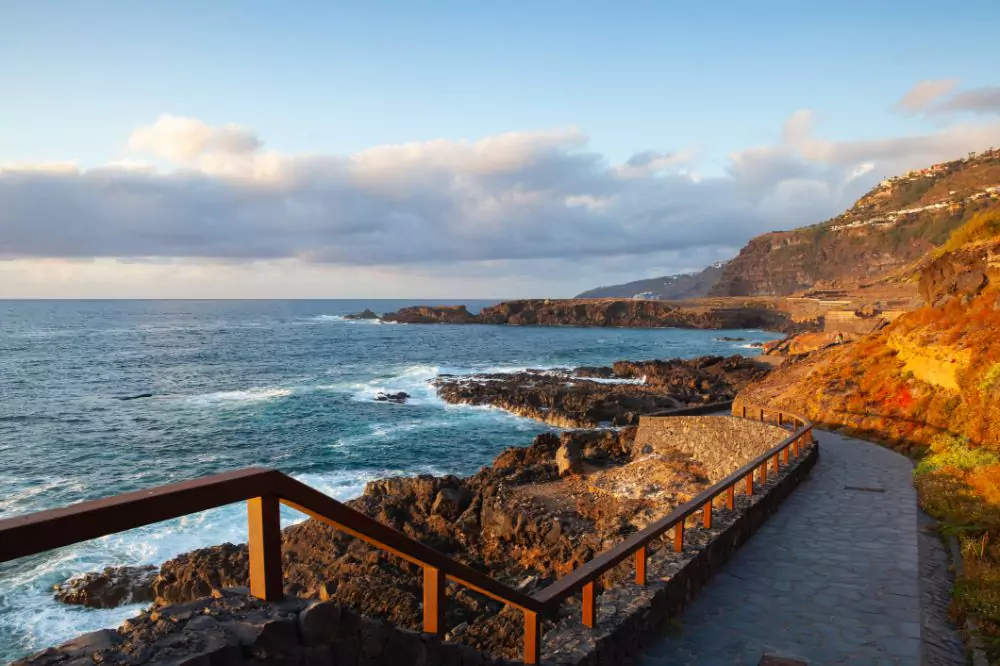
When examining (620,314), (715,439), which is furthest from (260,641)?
(620,314)

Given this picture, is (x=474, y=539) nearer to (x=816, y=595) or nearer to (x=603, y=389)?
(x=816, y=595)

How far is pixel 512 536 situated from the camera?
1616 cm

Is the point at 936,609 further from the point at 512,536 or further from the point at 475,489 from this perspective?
the point at 475,489

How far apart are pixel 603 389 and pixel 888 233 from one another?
156 m

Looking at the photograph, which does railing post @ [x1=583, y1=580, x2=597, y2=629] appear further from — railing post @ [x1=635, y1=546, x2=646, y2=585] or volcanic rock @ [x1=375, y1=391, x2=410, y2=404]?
volcanic rock @ [x1=375, y1=391, x2=410, y2=404]

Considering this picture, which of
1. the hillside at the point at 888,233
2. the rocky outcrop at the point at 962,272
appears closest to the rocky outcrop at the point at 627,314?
the hillside at the point at 888,233

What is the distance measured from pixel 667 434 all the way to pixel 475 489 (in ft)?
22.7


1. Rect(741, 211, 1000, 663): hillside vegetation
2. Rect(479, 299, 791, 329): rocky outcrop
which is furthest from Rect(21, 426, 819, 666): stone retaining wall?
Rect(479, 299, 791, 329): rocky outcrop

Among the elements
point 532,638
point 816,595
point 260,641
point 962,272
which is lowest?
point 816,595

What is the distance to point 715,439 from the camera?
18.8m

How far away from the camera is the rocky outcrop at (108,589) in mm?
14672

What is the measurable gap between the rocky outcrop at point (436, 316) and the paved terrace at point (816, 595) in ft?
449

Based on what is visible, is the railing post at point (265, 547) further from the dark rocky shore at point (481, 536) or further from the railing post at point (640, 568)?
the dark rocky shore at point (481, 536)

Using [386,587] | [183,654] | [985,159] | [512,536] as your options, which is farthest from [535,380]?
[985,159]
